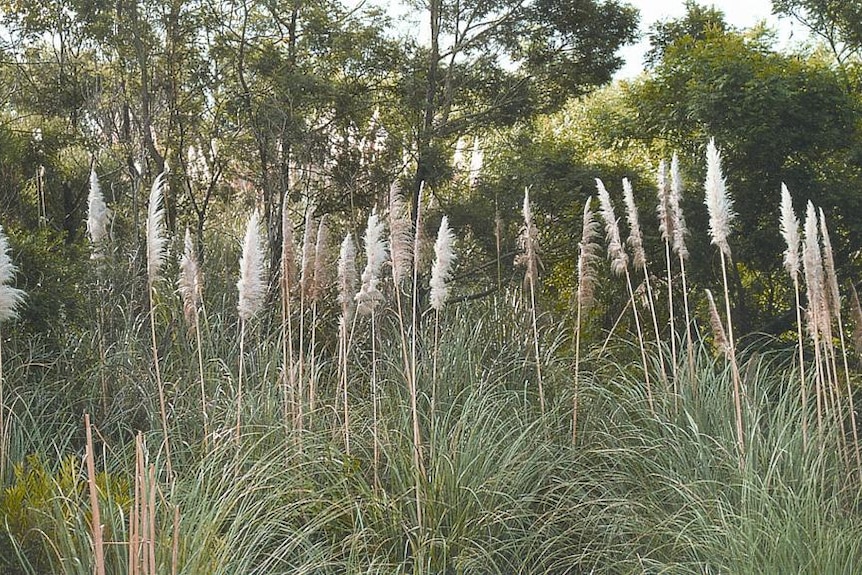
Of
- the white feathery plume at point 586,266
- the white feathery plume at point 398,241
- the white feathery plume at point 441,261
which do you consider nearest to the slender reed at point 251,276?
the white feathery plume at point 398,241

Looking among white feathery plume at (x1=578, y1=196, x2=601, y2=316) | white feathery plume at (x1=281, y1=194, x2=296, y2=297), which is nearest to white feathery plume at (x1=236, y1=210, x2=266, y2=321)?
white feathery plume at (x1=281, y1=194, x2=296, y2=297)

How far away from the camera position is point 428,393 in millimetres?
5566

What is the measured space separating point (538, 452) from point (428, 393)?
1.12 m

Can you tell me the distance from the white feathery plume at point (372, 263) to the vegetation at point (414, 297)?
21 mm

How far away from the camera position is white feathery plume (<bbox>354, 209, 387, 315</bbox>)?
4.49 metres

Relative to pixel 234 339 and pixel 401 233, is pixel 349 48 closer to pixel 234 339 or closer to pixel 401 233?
pixel 234 339

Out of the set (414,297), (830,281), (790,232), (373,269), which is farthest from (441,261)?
(830,281)

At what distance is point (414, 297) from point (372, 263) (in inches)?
20.8

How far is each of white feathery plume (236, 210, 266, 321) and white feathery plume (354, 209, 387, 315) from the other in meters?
0.49

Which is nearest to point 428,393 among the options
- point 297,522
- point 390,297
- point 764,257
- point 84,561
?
point 297,522

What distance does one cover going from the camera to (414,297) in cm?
499

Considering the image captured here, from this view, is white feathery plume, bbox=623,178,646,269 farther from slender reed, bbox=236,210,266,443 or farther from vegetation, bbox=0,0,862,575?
slender reed, bbox=236,210,266,443

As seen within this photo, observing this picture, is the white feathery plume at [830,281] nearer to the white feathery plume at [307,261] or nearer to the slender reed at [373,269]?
the slender reed at [373,269]

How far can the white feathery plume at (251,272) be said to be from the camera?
434cm
